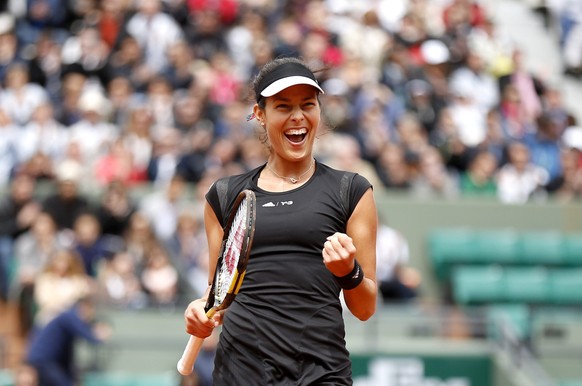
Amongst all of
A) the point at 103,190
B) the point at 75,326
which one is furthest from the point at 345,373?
the point at 103,190

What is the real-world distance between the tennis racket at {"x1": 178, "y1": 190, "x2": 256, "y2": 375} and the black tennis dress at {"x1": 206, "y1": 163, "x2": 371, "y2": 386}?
0.10 m

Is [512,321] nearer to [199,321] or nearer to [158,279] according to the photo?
[158,279]

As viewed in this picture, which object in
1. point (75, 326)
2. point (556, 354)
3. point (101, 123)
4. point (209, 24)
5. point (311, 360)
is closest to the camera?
point (311, 360)

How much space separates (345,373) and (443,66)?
35.6 ft

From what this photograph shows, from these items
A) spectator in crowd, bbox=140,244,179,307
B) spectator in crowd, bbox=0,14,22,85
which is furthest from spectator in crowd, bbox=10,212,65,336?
spectator in crowd, bbox=0,14,22,85

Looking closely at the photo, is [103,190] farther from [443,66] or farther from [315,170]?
[315,170]

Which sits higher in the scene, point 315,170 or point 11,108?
point 11,108

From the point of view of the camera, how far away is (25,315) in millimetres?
10406

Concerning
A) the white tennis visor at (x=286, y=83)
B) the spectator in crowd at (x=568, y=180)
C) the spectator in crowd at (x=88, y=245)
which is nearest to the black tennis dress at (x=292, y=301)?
the white tennis visor at (x=286, y=83)

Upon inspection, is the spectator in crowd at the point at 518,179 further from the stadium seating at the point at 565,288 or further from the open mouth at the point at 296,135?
the open mouth at the point at 296,135

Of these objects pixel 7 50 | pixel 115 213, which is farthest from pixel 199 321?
pixel 7 50

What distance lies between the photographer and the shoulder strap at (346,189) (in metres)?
4.11

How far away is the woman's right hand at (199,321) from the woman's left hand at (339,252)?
51cm

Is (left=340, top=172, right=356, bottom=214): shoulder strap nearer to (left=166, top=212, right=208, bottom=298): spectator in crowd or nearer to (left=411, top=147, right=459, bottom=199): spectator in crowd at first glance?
(left=166, top=212, right=208, bottom=298): spectator in crowd
